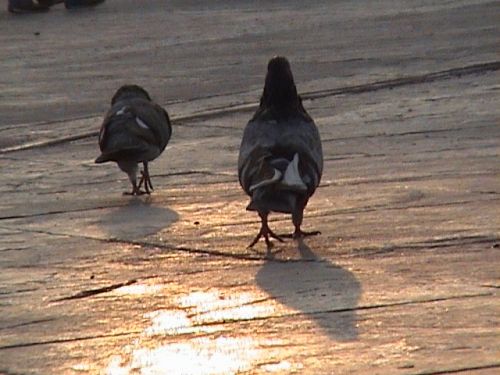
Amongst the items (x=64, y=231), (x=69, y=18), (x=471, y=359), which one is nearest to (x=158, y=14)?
(x=69, y=18)

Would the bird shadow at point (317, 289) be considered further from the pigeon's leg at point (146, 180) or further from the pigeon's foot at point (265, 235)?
the pigeon's leg at point (146, 180)

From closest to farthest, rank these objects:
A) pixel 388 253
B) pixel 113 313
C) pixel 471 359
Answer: pixel 471 359 → pixel 113 313 → pixel 388 253

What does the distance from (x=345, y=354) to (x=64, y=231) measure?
3.67 m

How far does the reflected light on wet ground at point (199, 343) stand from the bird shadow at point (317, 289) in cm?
16

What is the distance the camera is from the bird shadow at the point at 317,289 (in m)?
7.20

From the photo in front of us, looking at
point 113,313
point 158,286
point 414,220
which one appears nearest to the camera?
point 113,313

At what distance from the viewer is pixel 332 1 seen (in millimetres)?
28078

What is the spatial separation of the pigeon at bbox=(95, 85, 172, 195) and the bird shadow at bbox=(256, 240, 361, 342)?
235cm

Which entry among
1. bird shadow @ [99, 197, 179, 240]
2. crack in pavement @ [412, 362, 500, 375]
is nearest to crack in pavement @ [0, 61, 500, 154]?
bird shadow @ [99, 197, 179, 240]

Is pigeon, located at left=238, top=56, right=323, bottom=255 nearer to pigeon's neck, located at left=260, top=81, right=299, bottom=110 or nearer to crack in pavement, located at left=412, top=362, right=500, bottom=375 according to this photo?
pigeon's neck, located at left=260, top=81, right=299, bottom=110

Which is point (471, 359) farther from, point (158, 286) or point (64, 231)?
point (64, 231)

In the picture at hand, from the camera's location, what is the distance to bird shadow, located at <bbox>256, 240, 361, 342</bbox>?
7196 mm

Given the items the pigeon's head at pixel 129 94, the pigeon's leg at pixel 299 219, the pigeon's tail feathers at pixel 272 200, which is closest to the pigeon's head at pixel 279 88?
the pigeon's leg at pixel 299 219

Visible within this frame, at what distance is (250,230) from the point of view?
9.66 metres
